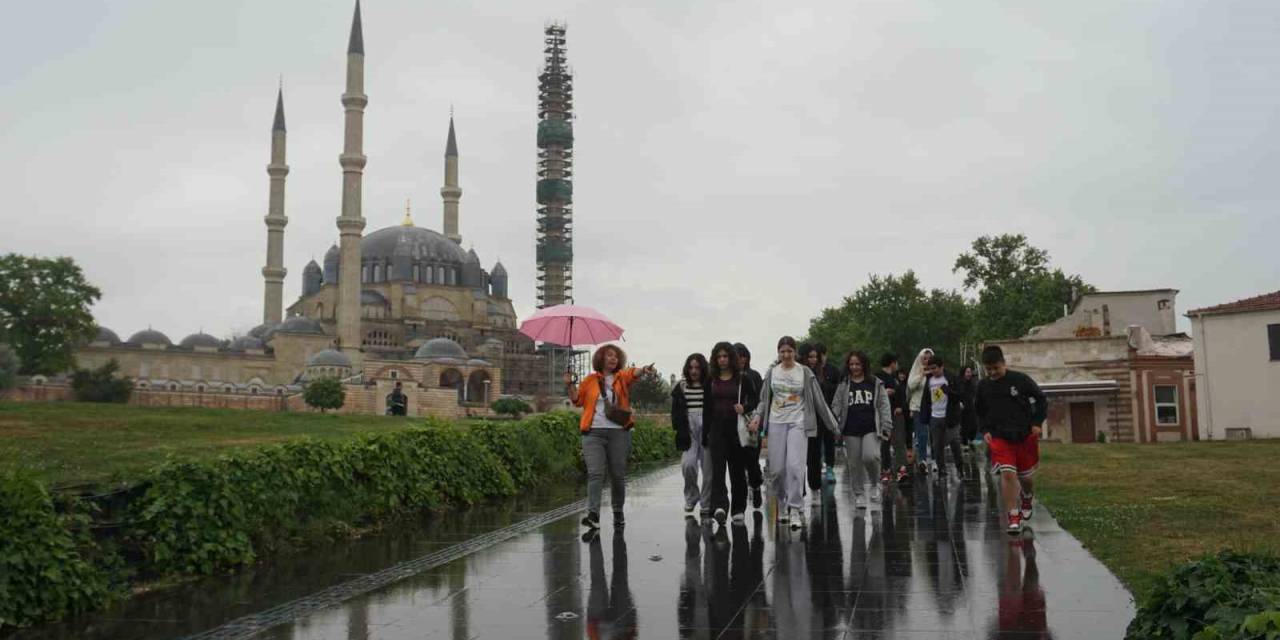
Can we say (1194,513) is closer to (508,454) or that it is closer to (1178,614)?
(1178,614)

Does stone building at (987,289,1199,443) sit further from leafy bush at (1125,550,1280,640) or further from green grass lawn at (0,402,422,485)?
leafy bush at (1125,550,1280,640)

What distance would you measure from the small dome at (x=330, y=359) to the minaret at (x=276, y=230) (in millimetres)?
11907

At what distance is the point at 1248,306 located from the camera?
3247cm

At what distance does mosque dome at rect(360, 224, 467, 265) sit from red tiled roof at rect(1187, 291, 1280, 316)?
6354 centimetres

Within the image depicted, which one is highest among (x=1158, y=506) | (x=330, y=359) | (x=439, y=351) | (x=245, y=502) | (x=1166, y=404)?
(x=439, y=351)

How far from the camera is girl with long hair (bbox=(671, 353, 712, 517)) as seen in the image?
9.94 m

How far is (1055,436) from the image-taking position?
3866 cm

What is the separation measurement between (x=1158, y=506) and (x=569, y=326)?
20.2 ft

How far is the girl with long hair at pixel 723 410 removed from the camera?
9.54 meters

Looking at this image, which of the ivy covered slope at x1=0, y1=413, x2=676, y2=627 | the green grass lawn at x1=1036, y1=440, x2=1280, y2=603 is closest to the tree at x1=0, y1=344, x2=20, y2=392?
the ivy covered slope at x1=0, y1=413, x2=676, y2=627

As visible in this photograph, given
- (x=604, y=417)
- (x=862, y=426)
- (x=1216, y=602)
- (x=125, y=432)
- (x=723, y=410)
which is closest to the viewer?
(x=1216, y=602)

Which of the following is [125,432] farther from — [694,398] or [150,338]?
[150,338]

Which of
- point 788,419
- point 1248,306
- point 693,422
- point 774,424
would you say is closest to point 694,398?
point 693,422

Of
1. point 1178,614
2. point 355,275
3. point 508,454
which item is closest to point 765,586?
point 1178,614
